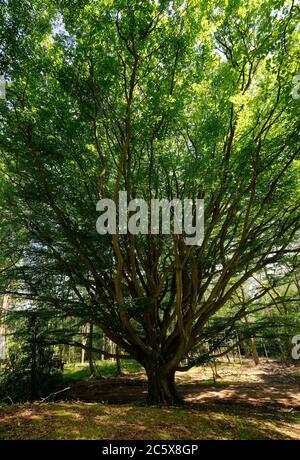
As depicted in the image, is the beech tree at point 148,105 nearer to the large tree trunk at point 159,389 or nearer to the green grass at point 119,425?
the large tree trunk at point 159,389

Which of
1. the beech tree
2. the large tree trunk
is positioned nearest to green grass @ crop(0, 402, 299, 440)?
the beech tree

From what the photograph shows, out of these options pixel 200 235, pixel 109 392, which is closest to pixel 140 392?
pixel 109 392

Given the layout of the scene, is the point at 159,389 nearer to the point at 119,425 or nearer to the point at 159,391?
the point at 159,391

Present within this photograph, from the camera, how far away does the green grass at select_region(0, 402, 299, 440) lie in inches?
153

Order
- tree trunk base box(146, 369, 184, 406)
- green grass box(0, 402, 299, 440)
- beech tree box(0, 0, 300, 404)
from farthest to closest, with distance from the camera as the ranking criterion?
tree trunk base box(146, 369, 184, 406) < beech tree box(0, 0, 300, 404) < green grass box(0, 402, 299, 440)

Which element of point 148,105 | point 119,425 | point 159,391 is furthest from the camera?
point 159,391

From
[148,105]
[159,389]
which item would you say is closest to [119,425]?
[159,389]

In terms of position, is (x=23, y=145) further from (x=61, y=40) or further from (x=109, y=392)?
(x=109, y=392)

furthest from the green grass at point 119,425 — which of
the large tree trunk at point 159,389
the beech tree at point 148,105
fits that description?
the large tree trunk at point 159,389

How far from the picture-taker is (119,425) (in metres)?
4.29

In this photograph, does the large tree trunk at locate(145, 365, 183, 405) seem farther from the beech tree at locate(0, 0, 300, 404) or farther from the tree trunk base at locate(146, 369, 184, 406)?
the beech tree at locate(0, 0, 300, 404)

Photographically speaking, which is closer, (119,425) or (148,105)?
(119,425)

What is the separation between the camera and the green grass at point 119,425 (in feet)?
12.7
